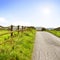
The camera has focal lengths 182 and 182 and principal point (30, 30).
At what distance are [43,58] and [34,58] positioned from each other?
1.54 ft

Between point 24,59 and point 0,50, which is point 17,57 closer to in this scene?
point 24,59

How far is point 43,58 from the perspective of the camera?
941 cm

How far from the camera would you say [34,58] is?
934 centimetres

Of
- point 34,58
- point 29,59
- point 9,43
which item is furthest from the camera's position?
point 9,43

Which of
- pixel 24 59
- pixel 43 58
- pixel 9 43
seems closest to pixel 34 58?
pixel 43 58

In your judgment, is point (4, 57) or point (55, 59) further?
point (55, 59)

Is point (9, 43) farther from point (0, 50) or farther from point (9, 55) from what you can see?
point (9, 55)

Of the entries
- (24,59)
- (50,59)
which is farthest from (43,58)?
(24,59)

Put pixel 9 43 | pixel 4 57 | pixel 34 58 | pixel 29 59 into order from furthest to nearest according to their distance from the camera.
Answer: pixel 9 43, pixel 34 58, pixel 29 59, pixel 4 57

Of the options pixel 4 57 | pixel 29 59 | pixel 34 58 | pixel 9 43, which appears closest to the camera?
pixel 4 57

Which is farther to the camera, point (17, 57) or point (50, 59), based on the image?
point (50, 59)

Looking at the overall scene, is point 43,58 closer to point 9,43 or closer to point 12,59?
point 12,59

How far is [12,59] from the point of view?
798cm

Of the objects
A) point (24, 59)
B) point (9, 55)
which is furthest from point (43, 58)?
point (9, 55)
